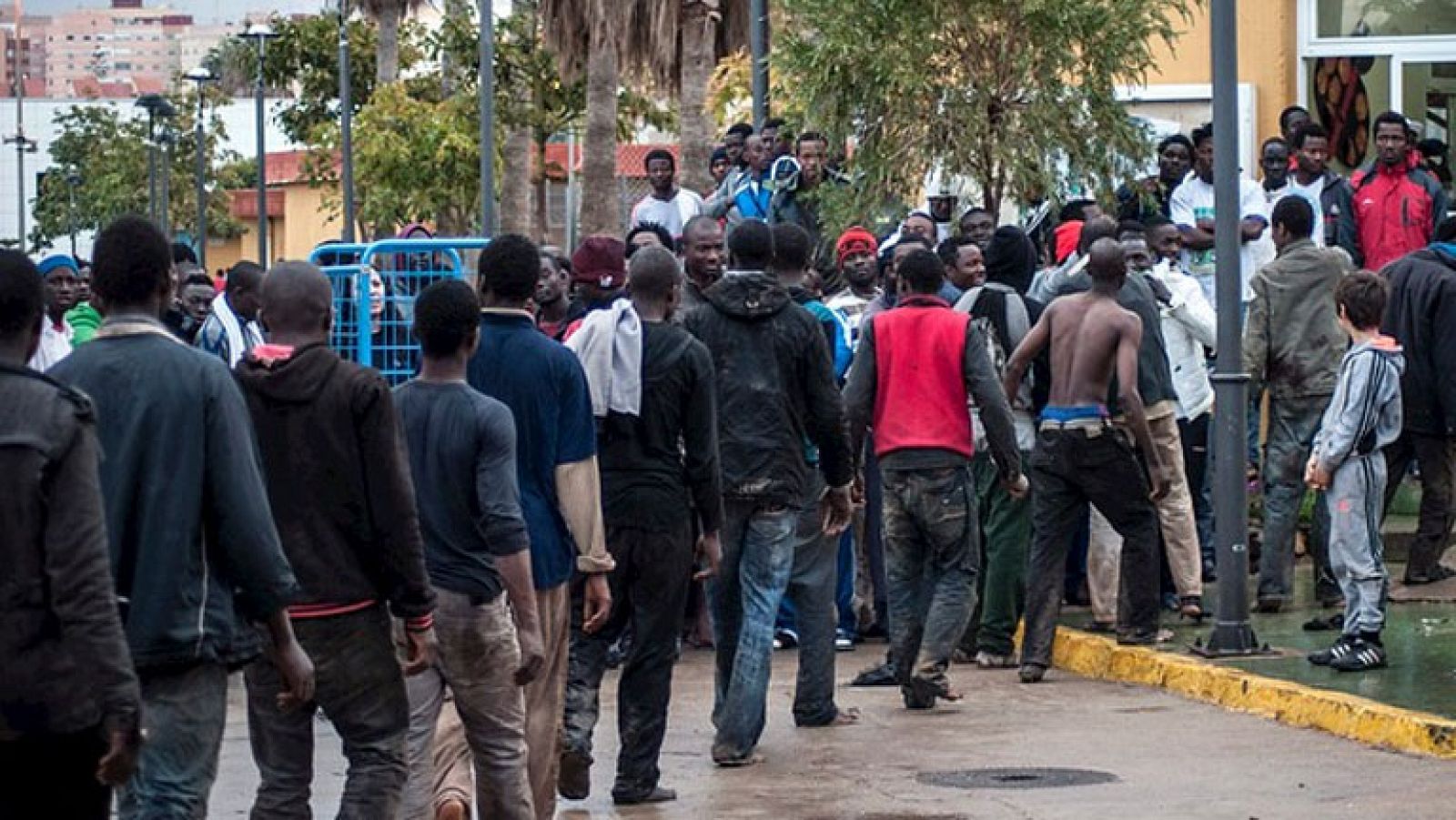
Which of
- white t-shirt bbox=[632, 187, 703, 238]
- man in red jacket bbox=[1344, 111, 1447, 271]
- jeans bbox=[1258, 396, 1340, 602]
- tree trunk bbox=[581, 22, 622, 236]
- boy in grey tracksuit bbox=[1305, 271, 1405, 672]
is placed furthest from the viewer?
tree trunk bbox=[581, 22, 622, 236]

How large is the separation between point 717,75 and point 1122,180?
78.0ft

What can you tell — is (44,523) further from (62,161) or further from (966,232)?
(62,161)

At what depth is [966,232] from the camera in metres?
15.3

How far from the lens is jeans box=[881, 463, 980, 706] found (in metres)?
12.1

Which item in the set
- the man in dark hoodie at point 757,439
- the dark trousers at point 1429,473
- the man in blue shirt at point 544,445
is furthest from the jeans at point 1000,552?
the man in blue shirt at point 544,445

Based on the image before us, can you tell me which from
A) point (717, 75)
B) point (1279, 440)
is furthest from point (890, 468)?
point (717, 75)

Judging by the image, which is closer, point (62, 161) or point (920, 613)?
point (920, 613)

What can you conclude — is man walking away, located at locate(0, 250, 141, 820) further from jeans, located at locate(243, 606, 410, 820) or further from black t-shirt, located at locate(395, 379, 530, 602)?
black t-shirt, located at locate(395, 379, 530, 602)

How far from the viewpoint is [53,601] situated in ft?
18.9

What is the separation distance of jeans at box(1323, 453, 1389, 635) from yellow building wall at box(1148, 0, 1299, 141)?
963 centimetres

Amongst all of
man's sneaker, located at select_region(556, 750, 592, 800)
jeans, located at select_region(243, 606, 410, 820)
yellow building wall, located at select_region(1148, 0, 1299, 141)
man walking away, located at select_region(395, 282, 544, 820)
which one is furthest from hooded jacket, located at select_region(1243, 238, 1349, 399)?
jeans, located at select_region(243, 606, 410, 820)

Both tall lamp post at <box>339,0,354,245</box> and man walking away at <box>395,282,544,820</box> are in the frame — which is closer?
man walking away at <box>395,282,544,820</box>

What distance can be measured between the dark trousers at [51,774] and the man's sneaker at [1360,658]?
7806 millimetres

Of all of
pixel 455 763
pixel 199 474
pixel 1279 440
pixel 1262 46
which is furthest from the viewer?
pixel 1262 46
